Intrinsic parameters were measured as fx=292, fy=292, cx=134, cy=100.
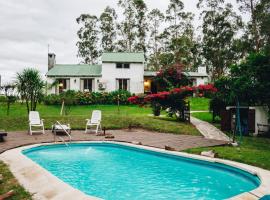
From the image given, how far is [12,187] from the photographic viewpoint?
5363mm

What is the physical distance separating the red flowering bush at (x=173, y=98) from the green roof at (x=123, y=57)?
14.1 meters

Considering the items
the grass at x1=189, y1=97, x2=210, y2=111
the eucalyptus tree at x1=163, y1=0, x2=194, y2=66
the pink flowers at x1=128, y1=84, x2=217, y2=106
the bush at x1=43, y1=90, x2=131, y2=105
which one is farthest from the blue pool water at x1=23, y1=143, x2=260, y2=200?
the eucalyptus tree at x1=163, y1=0, x2=194, y2=66

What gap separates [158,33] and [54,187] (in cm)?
4090

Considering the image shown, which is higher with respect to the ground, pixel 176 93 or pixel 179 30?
pixel 179 30

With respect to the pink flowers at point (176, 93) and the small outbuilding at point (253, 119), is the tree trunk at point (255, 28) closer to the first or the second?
the pink flowers at point (176, 93)

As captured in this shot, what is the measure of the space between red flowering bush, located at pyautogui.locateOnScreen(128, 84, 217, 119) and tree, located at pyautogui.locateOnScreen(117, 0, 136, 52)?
2777 cm

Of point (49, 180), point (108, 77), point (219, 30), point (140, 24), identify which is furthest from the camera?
point (140, 24)

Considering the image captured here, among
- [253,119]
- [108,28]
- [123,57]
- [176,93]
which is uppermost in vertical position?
[108,28]

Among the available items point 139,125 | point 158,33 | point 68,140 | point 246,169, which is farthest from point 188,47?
point 246,169

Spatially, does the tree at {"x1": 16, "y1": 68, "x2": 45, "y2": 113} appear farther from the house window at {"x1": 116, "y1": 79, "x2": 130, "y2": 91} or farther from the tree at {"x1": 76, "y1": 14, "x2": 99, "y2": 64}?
the tree at {"x1": 76, "y1": 14, "x2": 99, "y2": 64}

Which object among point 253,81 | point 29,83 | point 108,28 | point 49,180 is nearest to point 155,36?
point 108,28

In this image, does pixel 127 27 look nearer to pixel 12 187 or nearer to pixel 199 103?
pixel 199 103

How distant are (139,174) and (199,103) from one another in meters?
21.6

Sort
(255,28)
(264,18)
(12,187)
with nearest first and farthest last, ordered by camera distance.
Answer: (12,187) → (264,18) → (255,28)
